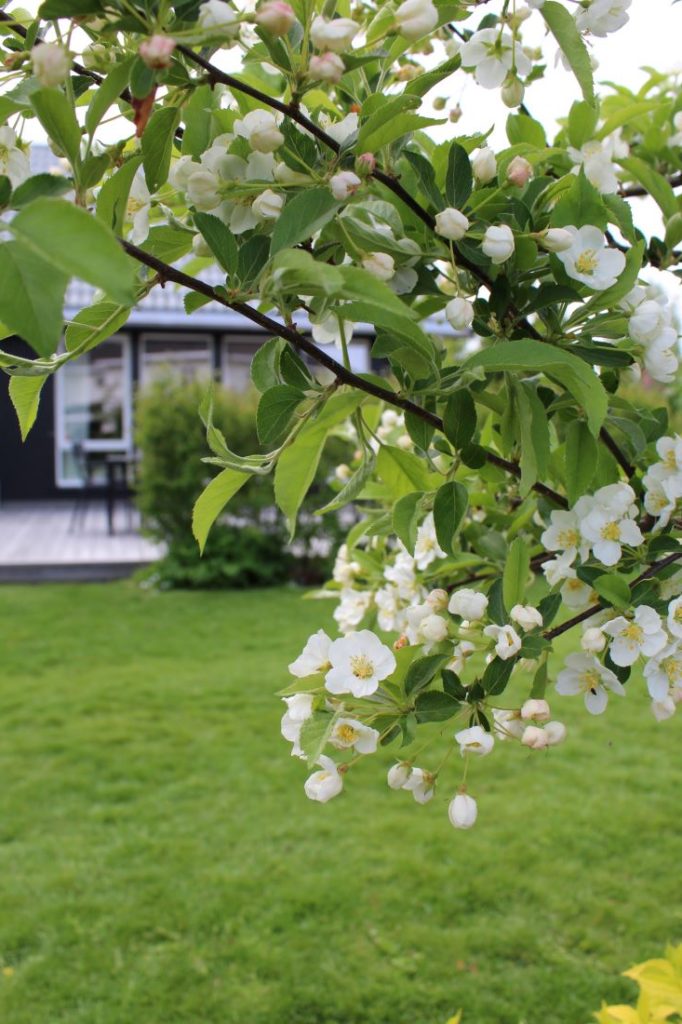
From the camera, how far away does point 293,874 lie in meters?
3.49

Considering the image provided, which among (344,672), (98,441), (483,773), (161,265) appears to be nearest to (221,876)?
(483,773)

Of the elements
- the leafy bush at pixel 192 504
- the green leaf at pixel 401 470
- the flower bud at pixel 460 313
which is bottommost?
the leafy bush at pixel 192 504

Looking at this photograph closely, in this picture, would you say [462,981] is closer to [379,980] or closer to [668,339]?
[379,980]

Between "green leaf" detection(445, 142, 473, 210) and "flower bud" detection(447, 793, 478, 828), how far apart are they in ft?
2.00

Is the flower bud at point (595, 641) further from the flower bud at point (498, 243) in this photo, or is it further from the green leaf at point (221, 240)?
the green leaf at point (221, 240)

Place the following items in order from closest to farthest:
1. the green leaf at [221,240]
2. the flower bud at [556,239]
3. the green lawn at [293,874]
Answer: the green leaf at [221,240], the flower bud at [556,239], the green lawn at [293,874]

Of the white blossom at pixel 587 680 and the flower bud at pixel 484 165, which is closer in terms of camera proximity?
the flower bud at pixel 484 165

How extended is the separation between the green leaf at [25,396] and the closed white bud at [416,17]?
1.44 ft

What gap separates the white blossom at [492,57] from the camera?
98 centimetres

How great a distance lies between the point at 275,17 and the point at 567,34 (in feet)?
1.27

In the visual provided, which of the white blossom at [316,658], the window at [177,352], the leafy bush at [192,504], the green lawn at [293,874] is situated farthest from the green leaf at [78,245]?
the window at [177,352]

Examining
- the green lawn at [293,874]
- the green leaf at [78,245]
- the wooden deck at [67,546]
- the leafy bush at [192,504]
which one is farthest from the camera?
the wooden deck at [67,546]

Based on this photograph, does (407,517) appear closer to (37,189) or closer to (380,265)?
(380,265)

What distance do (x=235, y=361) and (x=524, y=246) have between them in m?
15.1
